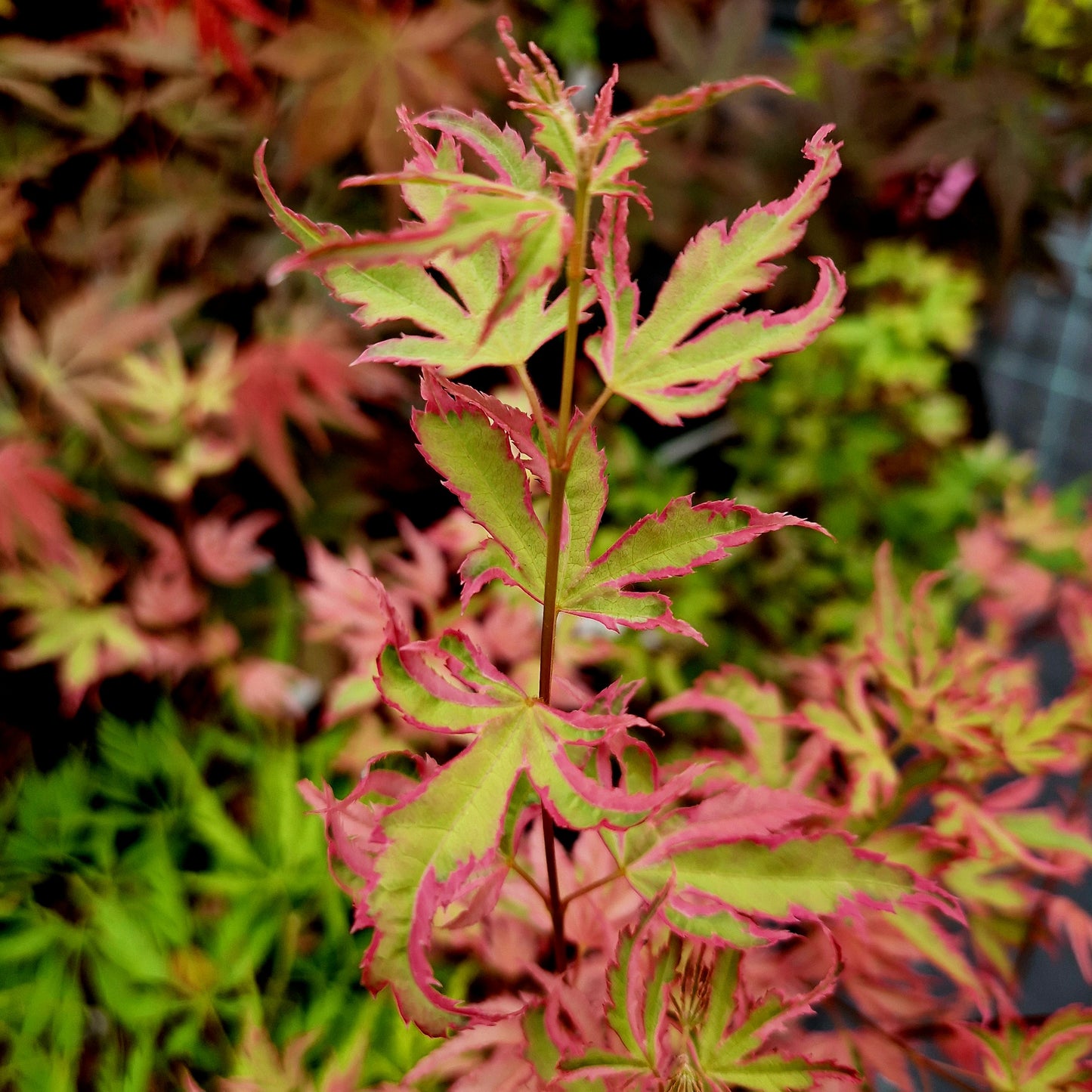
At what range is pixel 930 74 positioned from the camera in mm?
1328

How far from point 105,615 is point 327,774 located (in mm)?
306

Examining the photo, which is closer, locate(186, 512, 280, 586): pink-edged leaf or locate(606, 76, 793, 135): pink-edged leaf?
locate(606, 76, 793, 135): pink-edged leaf

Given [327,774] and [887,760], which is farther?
[327,774]

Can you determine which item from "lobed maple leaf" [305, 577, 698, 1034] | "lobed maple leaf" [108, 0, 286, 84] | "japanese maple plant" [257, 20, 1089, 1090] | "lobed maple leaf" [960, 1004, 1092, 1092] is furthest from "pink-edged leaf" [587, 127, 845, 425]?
"lobed maple leaf" [108, 0, 286, 84]

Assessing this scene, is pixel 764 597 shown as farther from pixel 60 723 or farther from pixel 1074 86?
pixel 60 723

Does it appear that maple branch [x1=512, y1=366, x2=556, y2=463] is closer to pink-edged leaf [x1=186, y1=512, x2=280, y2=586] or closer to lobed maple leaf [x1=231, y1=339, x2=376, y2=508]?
lobed maple leaf [x1=231, y1=339, x2=376, y2=508]

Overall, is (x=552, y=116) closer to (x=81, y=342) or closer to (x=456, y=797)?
(x=456, y=797)

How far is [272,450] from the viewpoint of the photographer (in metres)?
0.94

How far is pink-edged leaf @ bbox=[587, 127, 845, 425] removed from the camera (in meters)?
0.32

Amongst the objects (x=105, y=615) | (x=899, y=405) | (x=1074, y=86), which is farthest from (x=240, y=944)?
(x=1074, y=86)

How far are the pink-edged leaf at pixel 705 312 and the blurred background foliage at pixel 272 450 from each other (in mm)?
456

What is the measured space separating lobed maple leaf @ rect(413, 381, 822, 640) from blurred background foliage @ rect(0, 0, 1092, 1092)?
1.20 feet

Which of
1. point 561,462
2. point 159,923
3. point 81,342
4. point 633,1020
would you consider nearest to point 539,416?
point 561,462

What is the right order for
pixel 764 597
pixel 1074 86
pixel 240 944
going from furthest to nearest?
pixel 764 597, pixel 1074 86, pixel 240 944
